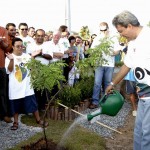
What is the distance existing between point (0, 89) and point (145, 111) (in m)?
3.06

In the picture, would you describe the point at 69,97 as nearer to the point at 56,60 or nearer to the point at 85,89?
the point at 56,60

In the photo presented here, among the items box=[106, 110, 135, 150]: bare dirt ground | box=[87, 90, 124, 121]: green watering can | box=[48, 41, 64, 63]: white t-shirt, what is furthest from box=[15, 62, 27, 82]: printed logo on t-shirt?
box=[87, 90, 124, 121]: green watering can

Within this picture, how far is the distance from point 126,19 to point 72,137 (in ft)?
8.22

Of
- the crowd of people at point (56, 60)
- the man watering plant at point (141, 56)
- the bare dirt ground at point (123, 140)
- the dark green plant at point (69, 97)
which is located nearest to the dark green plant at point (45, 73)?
the crowd of people at point (56, 60)

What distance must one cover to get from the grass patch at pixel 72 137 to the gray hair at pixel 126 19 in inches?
84.2

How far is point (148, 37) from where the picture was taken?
3.76 meters

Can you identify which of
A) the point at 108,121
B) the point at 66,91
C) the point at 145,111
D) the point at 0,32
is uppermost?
the point at 0,32

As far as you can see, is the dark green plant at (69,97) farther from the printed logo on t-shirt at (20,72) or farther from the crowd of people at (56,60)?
the printed logo on t-shirt at (20,72)

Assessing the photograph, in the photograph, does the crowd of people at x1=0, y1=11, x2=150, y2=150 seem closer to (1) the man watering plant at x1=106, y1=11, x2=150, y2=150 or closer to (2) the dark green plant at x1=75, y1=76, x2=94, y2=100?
(1) the man watering plant at x1=106, y1=11, x2=150, y2=150

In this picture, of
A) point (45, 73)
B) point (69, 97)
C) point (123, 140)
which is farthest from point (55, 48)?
point (45, 73)

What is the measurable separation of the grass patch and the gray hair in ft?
7.01

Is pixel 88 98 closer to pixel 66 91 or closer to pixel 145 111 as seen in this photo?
pixel 66 91

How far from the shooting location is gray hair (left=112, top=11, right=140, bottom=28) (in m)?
3.73

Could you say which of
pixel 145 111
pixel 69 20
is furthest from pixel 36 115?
pixel 69 20
